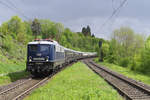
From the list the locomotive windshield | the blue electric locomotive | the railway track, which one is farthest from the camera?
the locomotive windshield

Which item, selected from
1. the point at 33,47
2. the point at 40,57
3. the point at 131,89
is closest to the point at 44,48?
the point at 40,57

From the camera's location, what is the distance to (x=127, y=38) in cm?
4575

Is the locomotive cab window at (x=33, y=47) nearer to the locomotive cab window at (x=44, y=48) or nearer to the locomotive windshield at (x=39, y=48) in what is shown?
the locomotive windshield at (x=39, y=48)

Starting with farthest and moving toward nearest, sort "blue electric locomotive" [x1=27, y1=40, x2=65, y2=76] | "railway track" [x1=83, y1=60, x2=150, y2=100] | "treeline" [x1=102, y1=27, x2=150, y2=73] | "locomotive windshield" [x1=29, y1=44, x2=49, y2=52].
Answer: "treeline" [x1=102, y1=27, x2=150, y2=73] < "locomotive windshield" [x1=29, y1=44, x2=49, y2=52] < "blue electric locomotive" [x1=27, y1=40, x2=65, y2=76] < "railway track" [x1=83, y1=60, x2=150, y2=100]

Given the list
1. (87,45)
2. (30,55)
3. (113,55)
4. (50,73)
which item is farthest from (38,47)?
(87,45)

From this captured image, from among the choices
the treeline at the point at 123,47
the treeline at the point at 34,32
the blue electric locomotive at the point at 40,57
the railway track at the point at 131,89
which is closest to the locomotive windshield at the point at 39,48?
the blue electric locomotive at the point at 40,57

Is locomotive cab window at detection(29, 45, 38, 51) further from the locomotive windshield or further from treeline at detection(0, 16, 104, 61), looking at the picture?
treeline at detection(0, 16, 104, 61)

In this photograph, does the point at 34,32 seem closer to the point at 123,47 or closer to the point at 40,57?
the point at 123,47

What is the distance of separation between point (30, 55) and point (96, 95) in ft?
30.5

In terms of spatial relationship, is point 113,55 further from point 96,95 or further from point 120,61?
point 96,95

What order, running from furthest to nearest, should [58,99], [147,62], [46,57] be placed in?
[147,62] → [46,57] → [58,99]

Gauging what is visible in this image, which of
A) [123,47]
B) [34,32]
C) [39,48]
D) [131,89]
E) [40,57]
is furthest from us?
[34,32]

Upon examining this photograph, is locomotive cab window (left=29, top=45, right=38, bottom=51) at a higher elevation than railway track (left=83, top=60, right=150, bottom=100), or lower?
higher

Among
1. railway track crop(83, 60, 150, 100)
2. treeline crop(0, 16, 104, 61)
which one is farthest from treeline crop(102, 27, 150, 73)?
railway track crop(83, 60, 150, 100)
